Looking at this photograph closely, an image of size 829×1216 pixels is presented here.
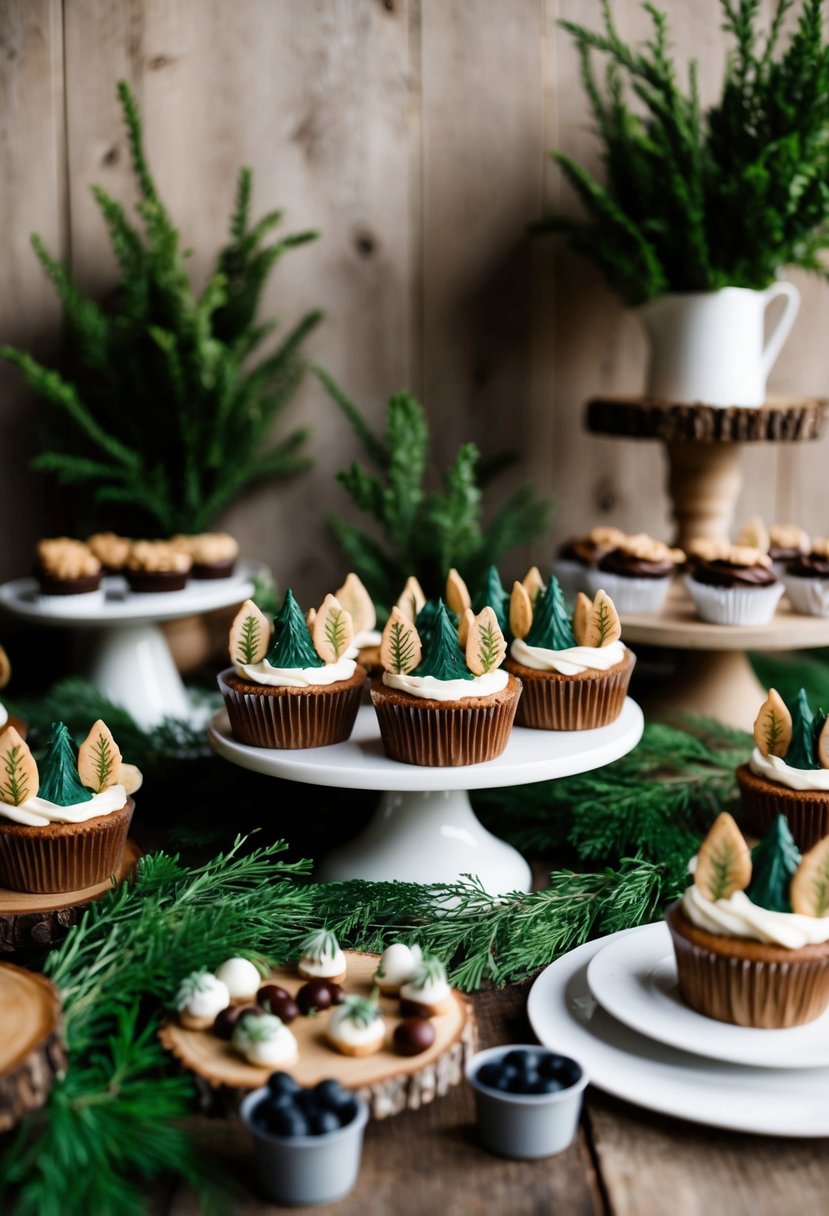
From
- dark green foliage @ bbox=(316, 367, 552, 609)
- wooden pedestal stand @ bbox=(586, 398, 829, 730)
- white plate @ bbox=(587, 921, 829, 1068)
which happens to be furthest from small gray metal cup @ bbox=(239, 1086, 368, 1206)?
dark green foliage @ bbox=(316, 367, 552, 609)

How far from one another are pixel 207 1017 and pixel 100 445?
1.22m

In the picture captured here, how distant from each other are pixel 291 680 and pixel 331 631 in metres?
0.08

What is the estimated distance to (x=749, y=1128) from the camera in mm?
897

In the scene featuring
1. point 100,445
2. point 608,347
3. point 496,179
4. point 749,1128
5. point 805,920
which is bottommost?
point 749,1128

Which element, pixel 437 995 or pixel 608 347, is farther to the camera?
pixel 608 347

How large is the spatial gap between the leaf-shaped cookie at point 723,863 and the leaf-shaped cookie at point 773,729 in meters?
0.29

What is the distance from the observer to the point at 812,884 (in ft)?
3.13

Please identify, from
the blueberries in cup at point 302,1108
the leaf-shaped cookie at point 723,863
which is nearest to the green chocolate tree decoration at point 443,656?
the leaf-shaped cookie at point 723,863

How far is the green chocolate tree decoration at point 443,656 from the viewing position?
1247 millimetres

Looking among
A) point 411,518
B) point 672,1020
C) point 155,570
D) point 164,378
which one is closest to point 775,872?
point 672,1020

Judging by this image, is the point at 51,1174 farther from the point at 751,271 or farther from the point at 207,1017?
the point at 751,271

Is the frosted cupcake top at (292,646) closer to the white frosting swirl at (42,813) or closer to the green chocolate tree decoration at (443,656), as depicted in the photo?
the green chocolate tree decoration at (443,656)

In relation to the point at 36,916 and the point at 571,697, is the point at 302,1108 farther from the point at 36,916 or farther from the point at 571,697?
the point at 571,697

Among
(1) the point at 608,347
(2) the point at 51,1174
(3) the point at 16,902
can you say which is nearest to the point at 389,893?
(3) the point at 16,902
